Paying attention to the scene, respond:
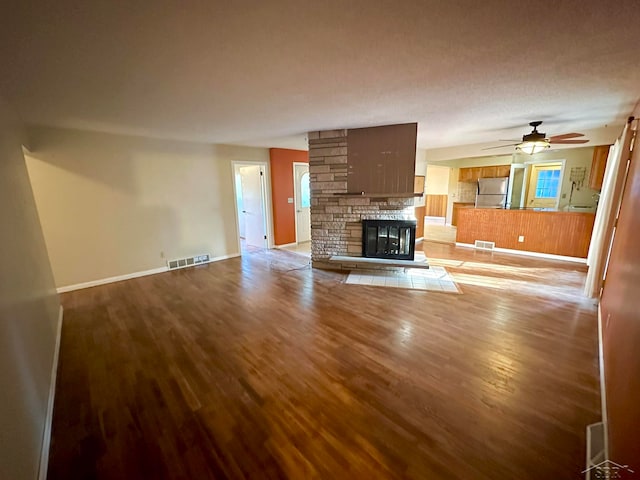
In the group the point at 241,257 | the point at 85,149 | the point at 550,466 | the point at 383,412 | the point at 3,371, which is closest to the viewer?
the point at 3,371

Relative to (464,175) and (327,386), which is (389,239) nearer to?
(327,386)

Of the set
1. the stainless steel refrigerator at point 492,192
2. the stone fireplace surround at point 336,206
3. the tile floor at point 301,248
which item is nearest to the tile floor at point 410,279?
the stone fireplace surround at point 336,206

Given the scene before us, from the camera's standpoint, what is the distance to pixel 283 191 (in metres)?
6.18

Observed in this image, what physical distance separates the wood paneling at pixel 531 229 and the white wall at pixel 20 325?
688 cm

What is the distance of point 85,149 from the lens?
3.82m

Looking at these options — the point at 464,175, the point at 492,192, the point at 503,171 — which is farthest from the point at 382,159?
the point at 464,175

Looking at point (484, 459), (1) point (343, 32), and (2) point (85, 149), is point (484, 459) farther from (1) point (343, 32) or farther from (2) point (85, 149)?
(2) point (85, 149)

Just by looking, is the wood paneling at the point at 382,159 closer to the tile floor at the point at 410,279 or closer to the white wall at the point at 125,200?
the tile floor at the point at 410,279

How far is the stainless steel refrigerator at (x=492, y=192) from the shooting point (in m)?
7.45

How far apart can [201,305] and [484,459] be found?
10.1ft

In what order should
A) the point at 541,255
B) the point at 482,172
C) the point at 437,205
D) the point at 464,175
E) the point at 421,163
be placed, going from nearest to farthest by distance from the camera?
1. the point at 541,255
2. the point at 421,163
3. the point at 482,172
4. the point at 464,175
5. the point at 437,205

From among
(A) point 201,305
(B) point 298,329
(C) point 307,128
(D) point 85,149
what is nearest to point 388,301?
(B) point 298,329

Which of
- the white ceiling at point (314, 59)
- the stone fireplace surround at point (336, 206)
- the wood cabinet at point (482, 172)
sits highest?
the white ceiling at point (314, 59)

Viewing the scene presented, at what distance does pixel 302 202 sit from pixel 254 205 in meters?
1.19
